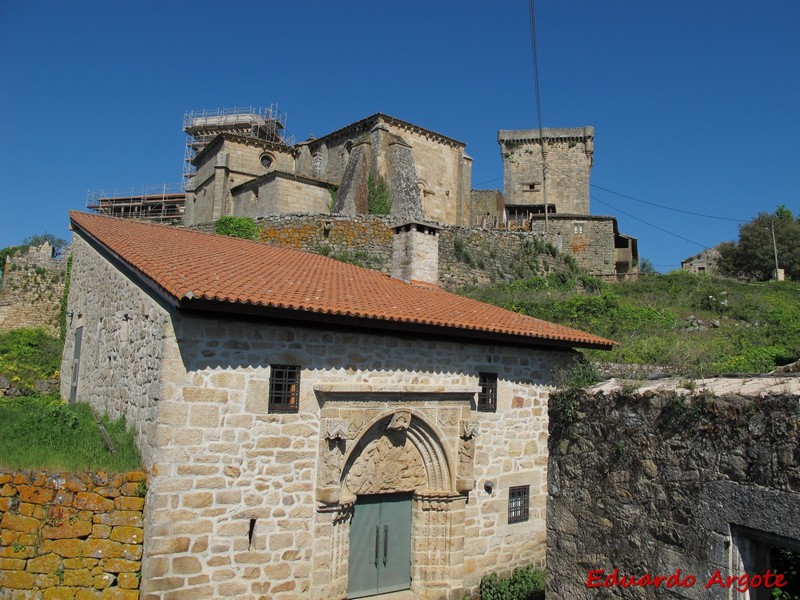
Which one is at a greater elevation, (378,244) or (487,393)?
(378,244)

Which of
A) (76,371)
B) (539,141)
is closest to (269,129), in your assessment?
(539,141)

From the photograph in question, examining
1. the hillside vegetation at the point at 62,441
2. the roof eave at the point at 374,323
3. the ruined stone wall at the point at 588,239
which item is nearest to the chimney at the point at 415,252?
the roof eave at the point at 374,323

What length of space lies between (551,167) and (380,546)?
115 ft

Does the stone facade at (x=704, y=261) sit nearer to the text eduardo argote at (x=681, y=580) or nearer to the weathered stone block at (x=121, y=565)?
the text eduardo argote at (x=681, y=580)

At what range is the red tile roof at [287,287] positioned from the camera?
8.52 metres

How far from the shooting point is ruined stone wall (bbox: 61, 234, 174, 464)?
28.0ft

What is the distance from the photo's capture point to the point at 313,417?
9.28 m

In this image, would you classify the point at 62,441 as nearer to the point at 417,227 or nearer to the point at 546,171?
the point at 417,227

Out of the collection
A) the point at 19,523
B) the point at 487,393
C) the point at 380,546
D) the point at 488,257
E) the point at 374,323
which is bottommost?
the point at 380,546

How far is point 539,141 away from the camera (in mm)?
41438

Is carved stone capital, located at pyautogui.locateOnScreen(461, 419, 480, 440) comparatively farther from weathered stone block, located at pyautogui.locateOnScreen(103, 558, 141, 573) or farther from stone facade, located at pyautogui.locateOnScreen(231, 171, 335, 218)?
stone facade, located at pyautogui.locateOnScreen(231, 171, 335, 218)

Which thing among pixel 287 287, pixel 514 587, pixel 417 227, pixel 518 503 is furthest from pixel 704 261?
pixel 287 287

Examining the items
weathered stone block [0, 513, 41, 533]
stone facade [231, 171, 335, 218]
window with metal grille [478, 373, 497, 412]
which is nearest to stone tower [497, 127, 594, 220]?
stone facade [231, 171, 335, 218]

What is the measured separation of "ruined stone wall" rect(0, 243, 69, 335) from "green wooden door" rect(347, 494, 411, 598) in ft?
79.7
